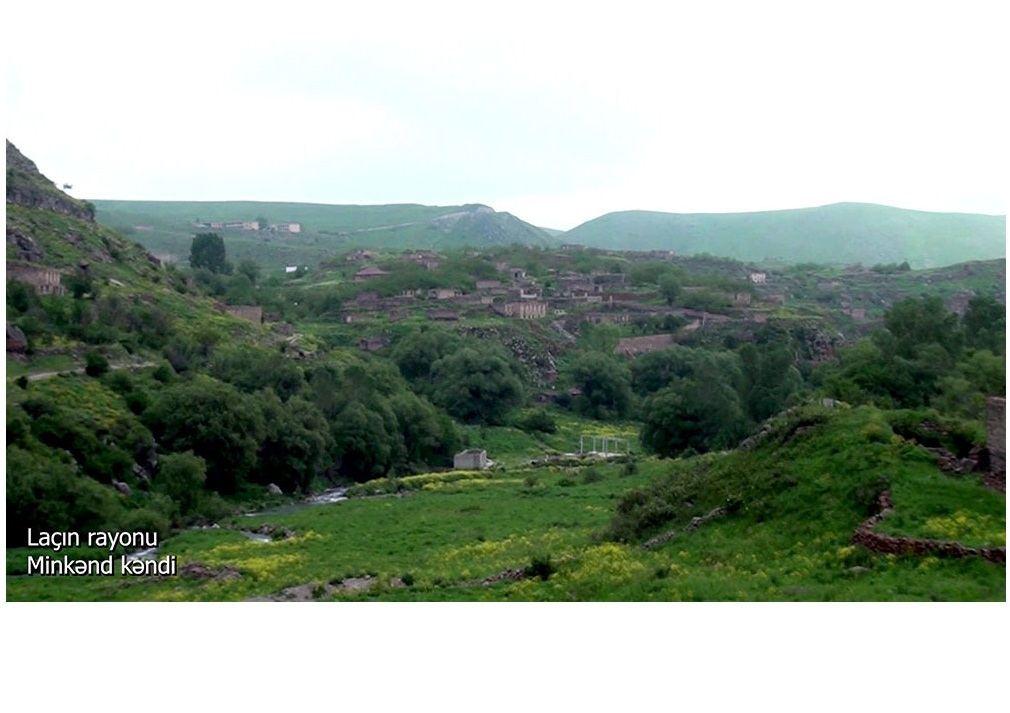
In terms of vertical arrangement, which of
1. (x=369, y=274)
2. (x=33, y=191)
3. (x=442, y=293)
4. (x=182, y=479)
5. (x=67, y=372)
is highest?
(x=33, y=191)

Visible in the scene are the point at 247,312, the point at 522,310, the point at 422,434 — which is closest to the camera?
the point at 422,434

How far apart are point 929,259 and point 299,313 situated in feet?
381

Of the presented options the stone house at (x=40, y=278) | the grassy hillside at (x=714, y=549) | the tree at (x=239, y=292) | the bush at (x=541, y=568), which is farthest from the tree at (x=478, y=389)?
the bush at (x=541, y=568)

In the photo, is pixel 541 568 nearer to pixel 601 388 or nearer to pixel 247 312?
pixel 601 388

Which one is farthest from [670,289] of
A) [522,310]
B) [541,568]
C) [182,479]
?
[541,568]

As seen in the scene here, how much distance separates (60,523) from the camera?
2045 centimetres

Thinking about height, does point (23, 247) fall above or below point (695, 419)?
above

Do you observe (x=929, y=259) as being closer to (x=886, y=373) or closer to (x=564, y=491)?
(x=886, y=373)

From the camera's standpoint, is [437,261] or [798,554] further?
[437,261]

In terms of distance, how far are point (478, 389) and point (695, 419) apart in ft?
41.5

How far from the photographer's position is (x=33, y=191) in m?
53.1

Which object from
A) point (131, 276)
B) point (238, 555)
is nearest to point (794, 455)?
point (238, 555)

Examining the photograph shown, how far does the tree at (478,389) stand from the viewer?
160 feet

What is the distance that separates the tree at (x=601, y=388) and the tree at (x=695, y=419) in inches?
585
